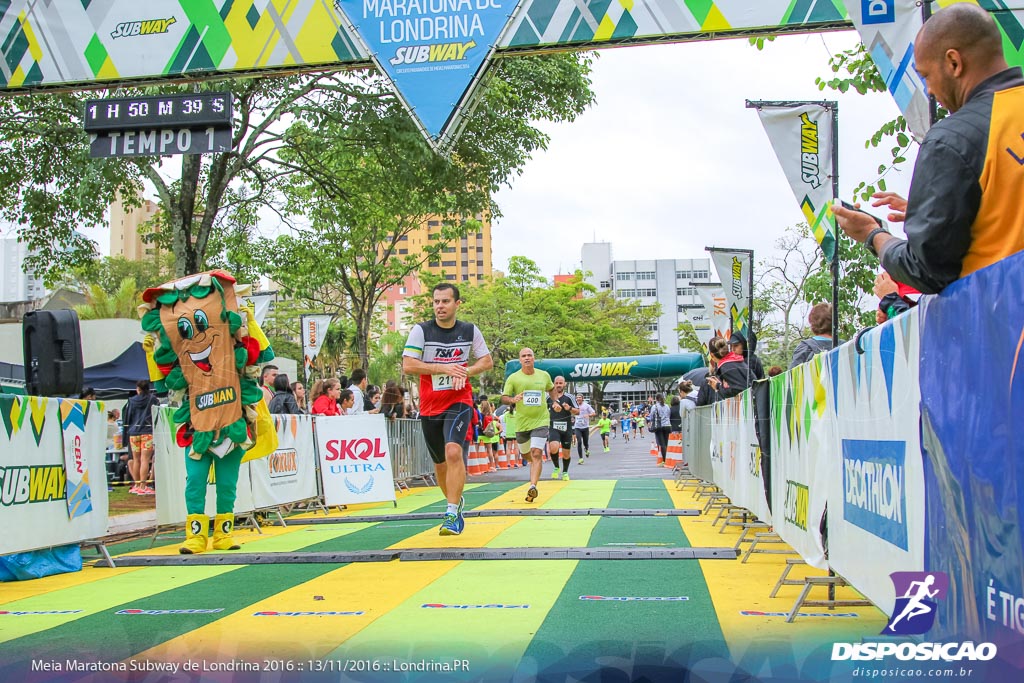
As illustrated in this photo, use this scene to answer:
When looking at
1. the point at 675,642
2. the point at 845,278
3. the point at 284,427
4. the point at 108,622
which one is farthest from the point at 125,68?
the point at 845,278

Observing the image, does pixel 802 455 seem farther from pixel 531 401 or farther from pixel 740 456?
pixel 531 401

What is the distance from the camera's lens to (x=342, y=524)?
10.8 metres

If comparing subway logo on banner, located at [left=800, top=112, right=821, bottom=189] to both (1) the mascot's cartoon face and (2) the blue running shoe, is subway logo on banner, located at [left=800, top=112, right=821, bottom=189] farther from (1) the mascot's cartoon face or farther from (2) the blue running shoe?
(1) the mascot's cartoon face

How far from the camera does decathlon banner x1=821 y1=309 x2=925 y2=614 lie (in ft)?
11.4

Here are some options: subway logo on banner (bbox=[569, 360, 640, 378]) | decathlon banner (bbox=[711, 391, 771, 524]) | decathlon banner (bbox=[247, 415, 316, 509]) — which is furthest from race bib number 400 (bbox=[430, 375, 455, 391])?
subway logo on banner (bbox=[569, 360, 640, 378])

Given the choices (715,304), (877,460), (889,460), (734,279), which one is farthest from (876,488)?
(715,304)

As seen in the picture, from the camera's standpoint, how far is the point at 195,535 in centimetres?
769

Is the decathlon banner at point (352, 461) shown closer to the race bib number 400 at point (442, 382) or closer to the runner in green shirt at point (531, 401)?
the runner in green shirt at point (531, 401)

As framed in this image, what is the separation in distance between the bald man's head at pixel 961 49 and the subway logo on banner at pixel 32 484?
19.8 feet

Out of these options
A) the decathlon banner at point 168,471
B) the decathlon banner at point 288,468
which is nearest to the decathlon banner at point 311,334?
the decathlon banner at point 288,468

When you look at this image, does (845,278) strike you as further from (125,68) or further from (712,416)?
(125,68)

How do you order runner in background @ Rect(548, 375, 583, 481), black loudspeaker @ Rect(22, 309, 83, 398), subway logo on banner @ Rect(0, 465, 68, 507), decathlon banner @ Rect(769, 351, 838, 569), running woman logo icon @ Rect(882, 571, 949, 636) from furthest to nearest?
runner in background @ Rect(548, 375, 583, 481), black loudspeaker @ Rect(22, 309, 83, 398), subway logo on banner @ Rect(0, 465, 68, 507), decathlon banner @ Rect(769, 351, 838, 569), running woman logo icon @ Rect(882, 571, 949, 636)

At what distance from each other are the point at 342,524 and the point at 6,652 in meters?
6.77

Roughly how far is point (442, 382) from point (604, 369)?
31.1m
